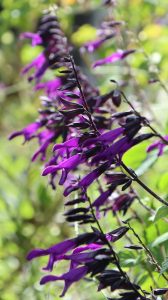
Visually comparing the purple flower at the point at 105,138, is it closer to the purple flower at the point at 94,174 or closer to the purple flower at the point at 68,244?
the purple flower at the point at 94,174

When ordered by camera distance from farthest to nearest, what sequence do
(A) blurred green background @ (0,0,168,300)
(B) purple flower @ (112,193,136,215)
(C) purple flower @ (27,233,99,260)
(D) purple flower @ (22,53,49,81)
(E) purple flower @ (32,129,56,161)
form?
(A) blurred green background @ (0,0,168,300)
(D) purple flower @ (22,53,49,81)
(E) purple flower @ (32,129,56,161)
(B) purple flower @ (112,193,136,215)
(C) purple flower @ (27,233,99,260)

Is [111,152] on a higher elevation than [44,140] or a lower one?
lower

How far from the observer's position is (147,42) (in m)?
2.53

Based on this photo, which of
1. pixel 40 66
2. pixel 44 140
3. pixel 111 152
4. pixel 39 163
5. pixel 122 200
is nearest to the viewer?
pixel 111 152

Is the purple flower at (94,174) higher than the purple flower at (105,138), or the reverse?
the purple flower at (105,138)

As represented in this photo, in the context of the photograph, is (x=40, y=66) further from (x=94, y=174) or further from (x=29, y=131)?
(x=94, y=174)

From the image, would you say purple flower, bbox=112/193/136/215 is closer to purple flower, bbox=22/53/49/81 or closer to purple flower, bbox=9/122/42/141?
purple flower, bbox=9/122/42/141

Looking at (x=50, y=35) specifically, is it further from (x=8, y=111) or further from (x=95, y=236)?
(x=8, y=111)

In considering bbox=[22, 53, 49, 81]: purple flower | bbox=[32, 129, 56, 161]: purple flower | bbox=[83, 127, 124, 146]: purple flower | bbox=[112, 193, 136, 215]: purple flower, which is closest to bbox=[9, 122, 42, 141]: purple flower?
bbox=[32, 129, 56, 161]: purple flower

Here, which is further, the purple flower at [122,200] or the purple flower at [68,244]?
the purple flower at [122,200]

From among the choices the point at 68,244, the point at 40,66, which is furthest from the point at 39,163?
the point at 68,244

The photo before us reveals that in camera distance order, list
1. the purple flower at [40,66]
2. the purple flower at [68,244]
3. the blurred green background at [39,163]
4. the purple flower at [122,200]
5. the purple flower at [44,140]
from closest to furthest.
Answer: the purple flower at [68,244]
the purple flower at [122,200]
the purple flower at [44,140]
the purple flower at [40,66]
the blurred green background at [39,163]

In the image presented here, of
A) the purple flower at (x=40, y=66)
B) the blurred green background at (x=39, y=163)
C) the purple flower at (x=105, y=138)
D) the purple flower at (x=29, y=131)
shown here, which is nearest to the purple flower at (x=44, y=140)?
the purple flower at (x=29, y=131)

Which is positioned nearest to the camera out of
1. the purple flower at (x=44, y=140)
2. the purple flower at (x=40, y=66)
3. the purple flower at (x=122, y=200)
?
the purple flower at (x=122, y=200)
